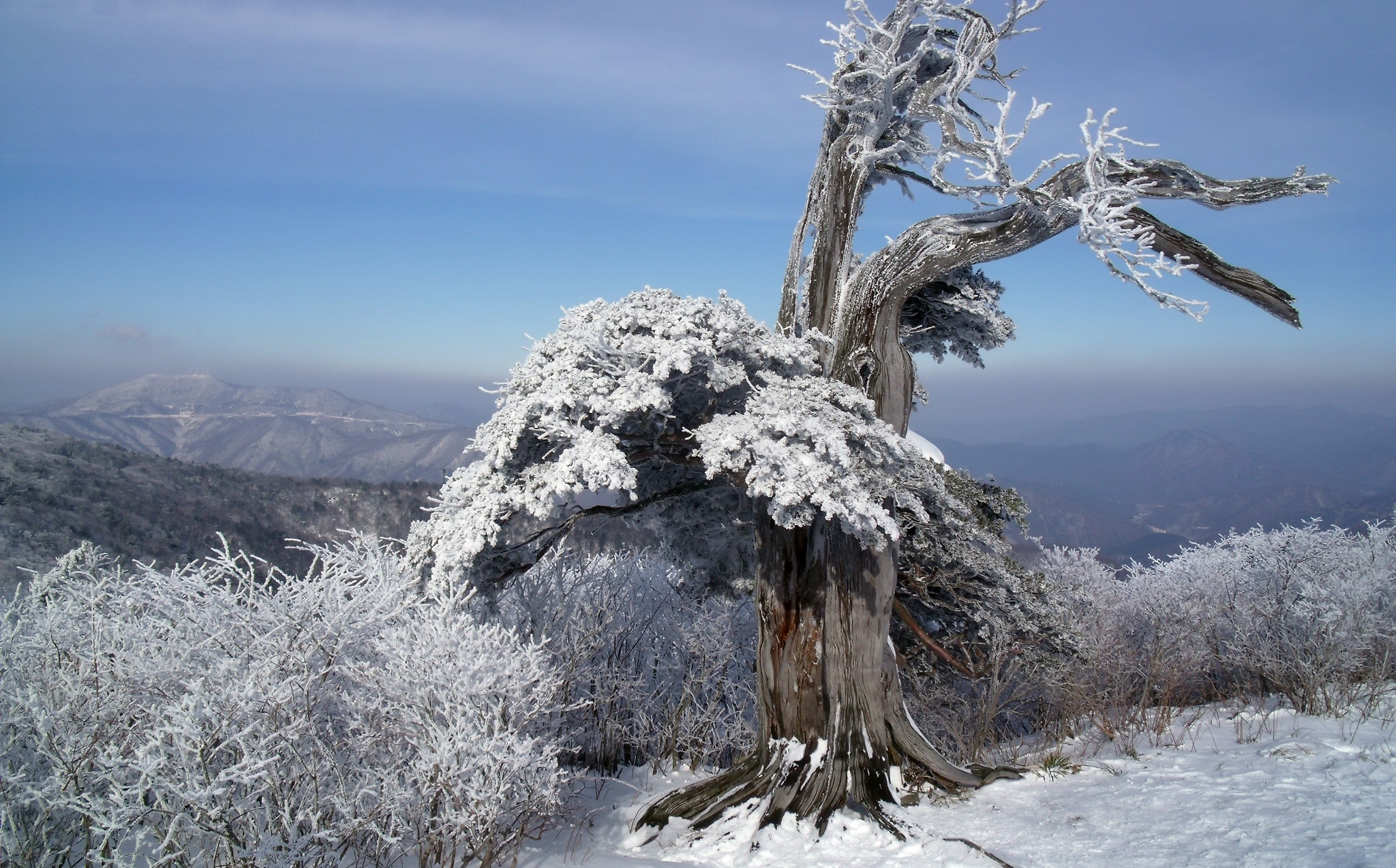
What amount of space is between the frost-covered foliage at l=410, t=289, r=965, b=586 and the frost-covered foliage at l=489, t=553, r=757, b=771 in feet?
9.78

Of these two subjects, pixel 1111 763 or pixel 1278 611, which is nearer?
pixel 1111 763

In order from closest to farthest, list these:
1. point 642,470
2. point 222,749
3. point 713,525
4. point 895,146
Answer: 1. point 222,749
2. point 895,146
3. point 642,470
4. point 713,525

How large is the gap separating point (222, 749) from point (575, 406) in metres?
3.45

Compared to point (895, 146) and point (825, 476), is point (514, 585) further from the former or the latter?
point (895, 146)

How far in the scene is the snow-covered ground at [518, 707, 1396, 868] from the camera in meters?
5.05

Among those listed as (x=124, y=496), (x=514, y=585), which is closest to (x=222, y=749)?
(x=514, y=585)

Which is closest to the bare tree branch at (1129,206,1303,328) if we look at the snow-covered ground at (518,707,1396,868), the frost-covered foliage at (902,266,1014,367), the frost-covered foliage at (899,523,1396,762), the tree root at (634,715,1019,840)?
the frost-covered foliage at (902,266,1014,367)

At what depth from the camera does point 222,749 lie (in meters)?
5.09

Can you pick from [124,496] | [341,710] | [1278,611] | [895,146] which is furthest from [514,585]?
[124,496]

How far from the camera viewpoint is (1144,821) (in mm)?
5680

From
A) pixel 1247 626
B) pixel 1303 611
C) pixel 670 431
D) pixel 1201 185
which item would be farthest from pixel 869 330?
pixel 1247 626

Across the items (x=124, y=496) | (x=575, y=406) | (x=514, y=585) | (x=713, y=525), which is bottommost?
(x=124, y=496)

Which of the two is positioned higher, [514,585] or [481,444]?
[481,444]

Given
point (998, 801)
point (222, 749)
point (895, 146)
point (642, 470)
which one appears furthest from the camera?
point (642, 470)
